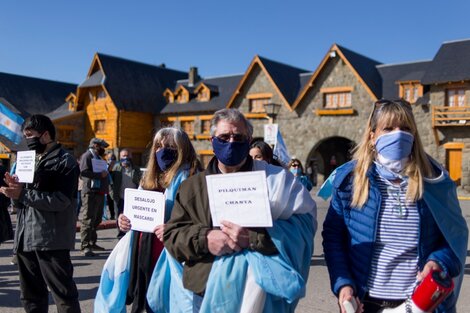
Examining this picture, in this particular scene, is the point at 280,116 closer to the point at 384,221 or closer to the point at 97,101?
the point at 97,101

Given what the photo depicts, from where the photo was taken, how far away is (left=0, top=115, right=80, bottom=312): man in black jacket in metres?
4.21

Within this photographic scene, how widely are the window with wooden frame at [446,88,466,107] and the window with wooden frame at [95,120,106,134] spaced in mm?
23587

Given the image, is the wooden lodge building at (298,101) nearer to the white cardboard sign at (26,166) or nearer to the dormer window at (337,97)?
the dormer window at (337,97)

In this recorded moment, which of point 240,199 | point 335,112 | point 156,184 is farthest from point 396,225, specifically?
point 335,112

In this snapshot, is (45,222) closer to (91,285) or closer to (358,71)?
(91,285)

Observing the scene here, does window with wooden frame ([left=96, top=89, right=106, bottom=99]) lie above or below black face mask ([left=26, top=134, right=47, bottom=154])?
above

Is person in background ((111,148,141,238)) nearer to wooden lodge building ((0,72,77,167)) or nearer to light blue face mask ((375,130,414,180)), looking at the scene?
light blue face mask ((375,130,414,180))

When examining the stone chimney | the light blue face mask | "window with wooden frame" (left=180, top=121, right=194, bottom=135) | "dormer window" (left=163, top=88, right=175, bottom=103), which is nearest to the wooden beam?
"window with wooden frame" (left=180, top=121, right=194, bottom=135)

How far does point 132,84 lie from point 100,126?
4.02 m

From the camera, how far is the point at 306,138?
97.6 ft

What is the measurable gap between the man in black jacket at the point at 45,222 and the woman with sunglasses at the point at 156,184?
0.82m

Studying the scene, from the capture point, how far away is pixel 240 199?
264cm

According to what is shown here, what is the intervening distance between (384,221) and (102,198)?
7636 mm

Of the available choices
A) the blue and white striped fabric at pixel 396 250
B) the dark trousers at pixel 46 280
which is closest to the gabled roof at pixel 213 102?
the dark trousers at pixel 46 280
